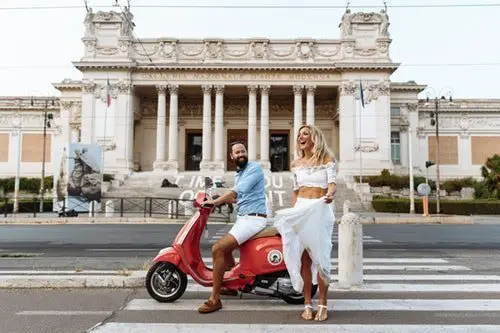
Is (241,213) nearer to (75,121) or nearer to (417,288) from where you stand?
(417,288)

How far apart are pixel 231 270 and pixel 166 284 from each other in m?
0.83

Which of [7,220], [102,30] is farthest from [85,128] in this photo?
[7,220]

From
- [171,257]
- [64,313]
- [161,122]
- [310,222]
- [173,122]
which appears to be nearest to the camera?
[310,222]

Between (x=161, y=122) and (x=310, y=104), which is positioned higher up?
(x=310, y=104)

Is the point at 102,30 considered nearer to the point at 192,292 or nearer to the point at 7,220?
the point at 7,220

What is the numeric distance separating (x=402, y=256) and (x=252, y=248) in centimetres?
610

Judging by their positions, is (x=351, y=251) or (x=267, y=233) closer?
(x=267, y=233)

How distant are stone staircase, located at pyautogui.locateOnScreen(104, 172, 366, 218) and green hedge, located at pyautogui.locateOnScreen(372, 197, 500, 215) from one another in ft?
5.44

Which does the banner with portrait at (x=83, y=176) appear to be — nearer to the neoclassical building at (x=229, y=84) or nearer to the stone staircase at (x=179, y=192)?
the stone staircase at (x=179, y=192)

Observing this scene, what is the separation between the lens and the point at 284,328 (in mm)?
4562

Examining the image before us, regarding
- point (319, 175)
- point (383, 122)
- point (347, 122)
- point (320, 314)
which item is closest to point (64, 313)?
point (320, 314)

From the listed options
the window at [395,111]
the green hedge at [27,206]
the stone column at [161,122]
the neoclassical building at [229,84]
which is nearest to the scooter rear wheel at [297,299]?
the green hedge at [27,206]

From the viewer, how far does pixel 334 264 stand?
9023 millimetres

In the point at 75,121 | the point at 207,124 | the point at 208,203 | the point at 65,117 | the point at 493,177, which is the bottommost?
the point at 208,203
